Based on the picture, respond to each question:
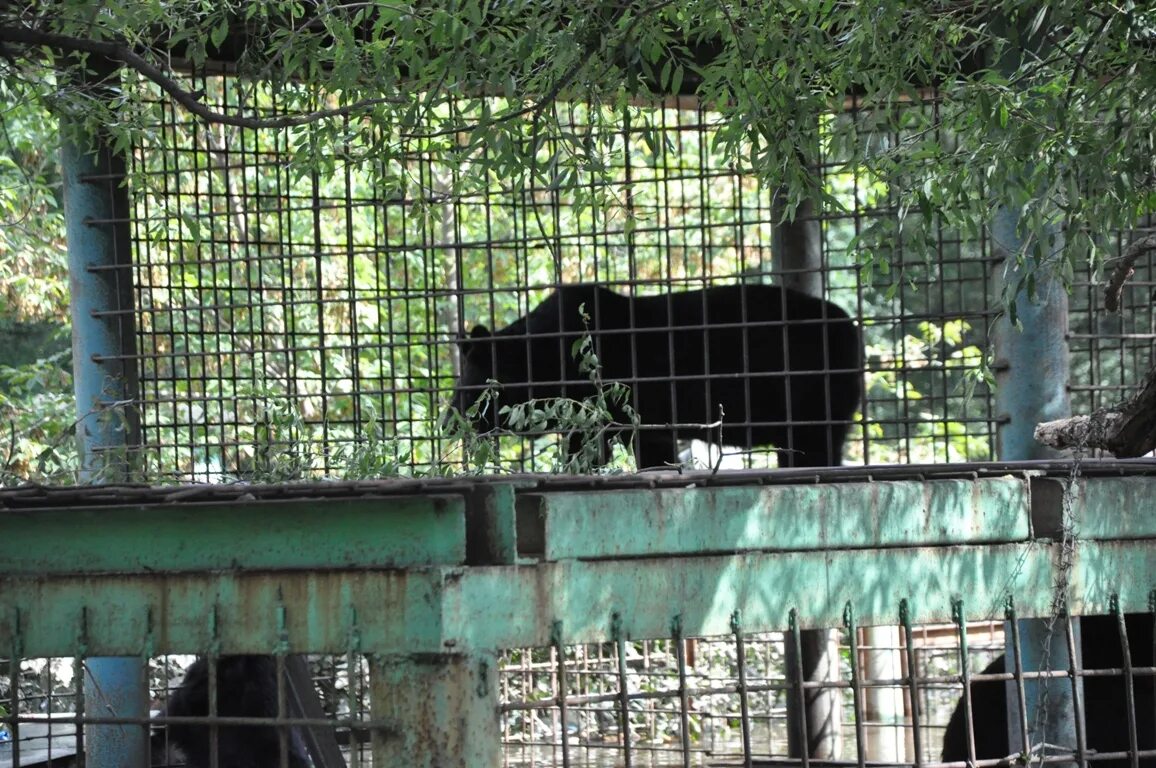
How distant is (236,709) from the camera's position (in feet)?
15.3

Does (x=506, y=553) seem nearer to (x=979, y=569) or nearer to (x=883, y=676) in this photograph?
(x=979, y=569)

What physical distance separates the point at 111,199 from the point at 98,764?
9.43 ft

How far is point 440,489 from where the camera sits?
2709mm

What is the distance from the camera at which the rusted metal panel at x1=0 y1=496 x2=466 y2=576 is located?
8.38ft

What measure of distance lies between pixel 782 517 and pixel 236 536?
1.15m

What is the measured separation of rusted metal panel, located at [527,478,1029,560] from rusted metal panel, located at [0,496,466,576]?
27cm

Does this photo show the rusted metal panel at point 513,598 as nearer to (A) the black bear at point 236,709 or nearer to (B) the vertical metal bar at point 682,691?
(B) the vertical metal bar at point 682,691

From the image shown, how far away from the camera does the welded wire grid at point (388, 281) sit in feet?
20.9

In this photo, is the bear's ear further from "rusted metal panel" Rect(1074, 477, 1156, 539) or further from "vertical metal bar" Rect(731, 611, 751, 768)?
"vertical metal bar" Rect(731, 611, 751, 768)

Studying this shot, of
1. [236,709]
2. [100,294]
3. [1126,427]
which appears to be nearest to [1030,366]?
[1126,427]

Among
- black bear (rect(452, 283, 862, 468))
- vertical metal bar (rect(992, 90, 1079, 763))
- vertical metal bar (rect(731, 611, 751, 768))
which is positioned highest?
black bear (rect(452, 283, 862, 468))

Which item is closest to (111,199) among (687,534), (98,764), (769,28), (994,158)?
(98,764)

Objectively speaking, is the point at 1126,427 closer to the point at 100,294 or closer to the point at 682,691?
the point at 682,691

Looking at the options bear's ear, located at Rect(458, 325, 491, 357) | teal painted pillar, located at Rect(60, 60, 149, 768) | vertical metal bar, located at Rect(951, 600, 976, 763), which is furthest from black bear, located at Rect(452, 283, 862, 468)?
vertical metal bar, located at Rect(951, 600, 976, 763)
